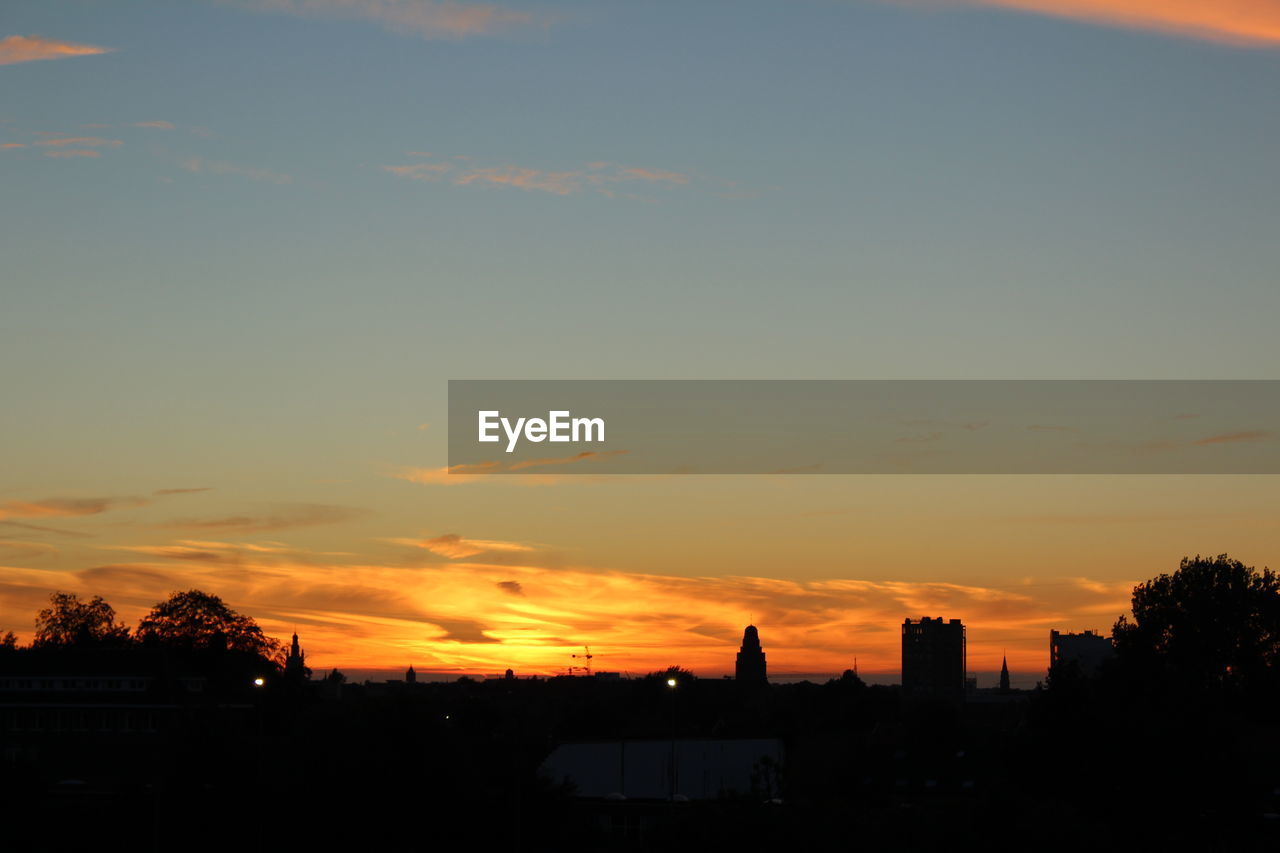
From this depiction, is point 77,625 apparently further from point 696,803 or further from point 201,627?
point 696,803

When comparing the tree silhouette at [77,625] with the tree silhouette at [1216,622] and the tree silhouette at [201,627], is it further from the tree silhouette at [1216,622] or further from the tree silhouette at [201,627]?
the tree silhouette at [1216,622]

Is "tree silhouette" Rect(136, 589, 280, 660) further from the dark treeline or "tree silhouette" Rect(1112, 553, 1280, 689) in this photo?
"tree silhouette" Rect(1112, 553, 1280, 689)

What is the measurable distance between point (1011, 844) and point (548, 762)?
5712cm

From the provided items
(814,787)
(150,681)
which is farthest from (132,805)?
(150,681)

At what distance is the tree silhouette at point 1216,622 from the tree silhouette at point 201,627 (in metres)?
95.0

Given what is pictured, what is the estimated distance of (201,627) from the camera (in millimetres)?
169625

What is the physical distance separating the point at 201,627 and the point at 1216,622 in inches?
4230

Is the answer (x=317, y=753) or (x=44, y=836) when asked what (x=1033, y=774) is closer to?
(x=317, y=753)

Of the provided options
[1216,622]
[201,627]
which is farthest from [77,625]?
[1216,622]

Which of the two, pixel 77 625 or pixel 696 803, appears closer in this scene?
pixel 696 803

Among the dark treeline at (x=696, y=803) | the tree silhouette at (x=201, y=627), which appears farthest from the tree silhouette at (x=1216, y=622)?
the tree silhouette at (x=201, y=627)

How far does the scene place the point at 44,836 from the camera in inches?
2435

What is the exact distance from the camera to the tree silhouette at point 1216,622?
126 meters

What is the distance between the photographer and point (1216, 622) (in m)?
127
